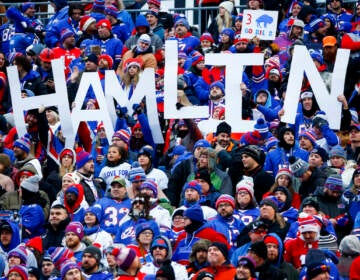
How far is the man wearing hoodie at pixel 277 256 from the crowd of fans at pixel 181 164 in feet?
0.05

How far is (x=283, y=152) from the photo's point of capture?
2369 centimetres

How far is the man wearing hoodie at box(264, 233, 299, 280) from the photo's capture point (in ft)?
66.1

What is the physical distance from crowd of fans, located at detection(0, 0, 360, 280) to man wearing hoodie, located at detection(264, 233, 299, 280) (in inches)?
0.5

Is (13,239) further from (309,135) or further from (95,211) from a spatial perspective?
(309,135)

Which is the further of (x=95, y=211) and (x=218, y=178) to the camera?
(x=218, y=178)

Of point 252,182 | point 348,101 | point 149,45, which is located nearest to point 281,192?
point 252,182

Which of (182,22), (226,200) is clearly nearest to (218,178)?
(226,200)

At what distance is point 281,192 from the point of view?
72.7 feet

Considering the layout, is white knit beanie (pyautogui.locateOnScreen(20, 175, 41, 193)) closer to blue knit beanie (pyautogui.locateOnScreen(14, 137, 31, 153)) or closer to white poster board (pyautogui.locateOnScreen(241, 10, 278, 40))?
blue knit beanie (pyautogui.locateOnScreen(14, 137, 31, 153))

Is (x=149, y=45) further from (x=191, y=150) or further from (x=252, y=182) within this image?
(x=252, y=182)

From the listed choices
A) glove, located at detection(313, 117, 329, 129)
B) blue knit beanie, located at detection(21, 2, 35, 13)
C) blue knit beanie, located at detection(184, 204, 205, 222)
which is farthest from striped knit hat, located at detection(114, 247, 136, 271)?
blue knit beanie, located at detection(21, 2, 35, 13)

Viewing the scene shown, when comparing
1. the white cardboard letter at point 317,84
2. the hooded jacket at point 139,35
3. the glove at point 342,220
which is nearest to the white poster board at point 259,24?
the hooded jacket at point 139,35

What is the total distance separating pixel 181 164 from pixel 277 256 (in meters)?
3.88

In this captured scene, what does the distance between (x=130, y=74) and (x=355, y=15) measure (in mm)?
A: 3625
